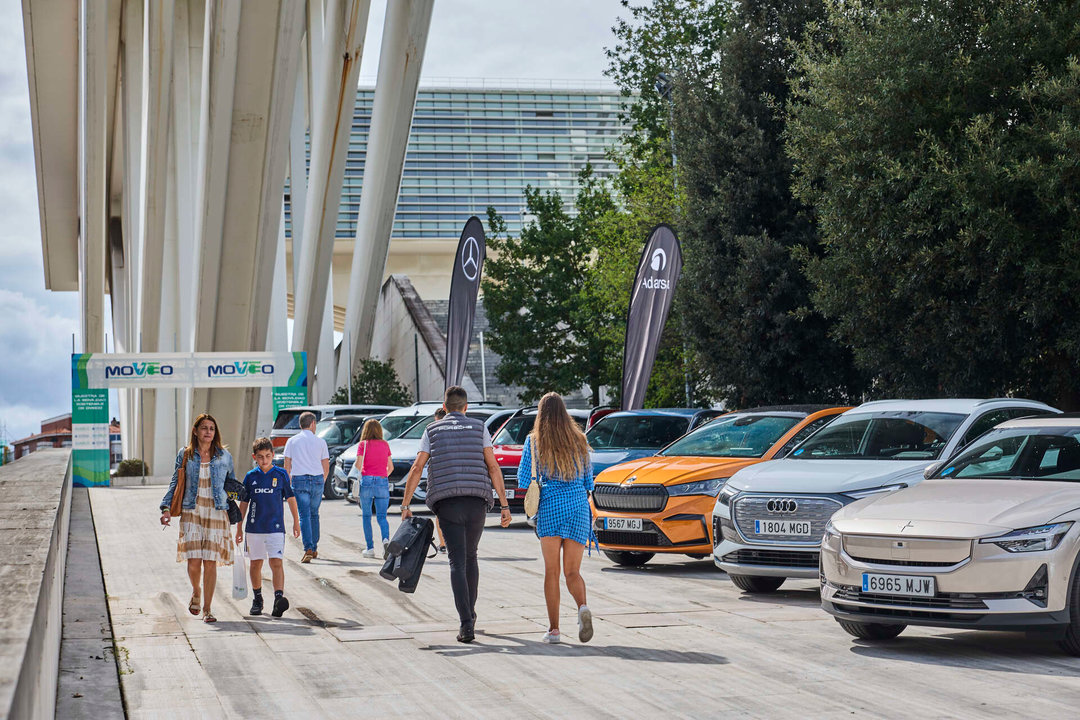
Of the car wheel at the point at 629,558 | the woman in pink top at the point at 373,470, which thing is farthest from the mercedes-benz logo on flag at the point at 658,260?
the car wheel at the point at 629,558

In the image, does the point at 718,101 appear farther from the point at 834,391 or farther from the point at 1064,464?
the point at 1064,464

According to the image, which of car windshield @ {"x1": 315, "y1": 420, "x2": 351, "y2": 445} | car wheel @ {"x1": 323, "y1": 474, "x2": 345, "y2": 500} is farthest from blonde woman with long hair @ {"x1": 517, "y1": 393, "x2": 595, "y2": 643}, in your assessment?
car windshield @ {"x1": 315, "y1": 420, "x2": 351, "y2": 445}

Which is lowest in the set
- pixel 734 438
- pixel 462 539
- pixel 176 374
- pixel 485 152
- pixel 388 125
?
pixel 462 539

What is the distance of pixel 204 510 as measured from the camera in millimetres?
9359

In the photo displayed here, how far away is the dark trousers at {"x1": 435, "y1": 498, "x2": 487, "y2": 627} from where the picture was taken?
26.2ft

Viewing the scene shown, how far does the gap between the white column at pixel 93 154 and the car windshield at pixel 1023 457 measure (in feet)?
102

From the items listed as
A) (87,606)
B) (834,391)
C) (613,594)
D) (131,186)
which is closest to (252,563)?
(87,606)

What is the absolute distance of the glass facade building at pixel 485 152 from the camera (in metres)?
83.1

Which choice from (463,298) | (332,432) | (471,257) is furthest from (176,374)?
(471,257)

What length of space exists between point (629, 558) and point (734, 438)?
1666 mm

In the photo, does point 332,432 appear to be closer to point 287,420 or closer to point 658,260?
point 287,420

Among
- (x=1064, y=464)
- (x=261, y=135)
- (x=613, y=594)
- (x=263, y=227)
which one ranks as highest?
(x=261, y=135)

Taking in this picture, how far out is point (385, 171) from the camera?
32656mm

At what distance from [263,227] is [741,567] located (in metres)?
20.2
